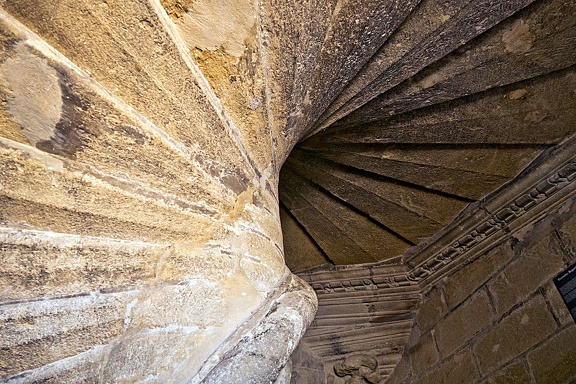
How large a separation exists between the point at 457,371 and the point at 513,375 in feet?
1.18

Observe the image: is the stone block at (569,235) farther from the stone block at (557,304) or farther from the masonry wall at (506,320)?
the stone block at (557,304)

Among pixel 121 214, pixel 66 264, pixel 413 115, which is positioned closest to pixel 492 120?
pixel 413 115

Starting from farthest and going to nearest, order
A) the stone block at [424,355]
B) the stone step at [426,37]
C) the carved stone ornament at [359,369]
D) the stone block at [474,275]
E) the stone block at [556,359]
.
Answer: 1. the carved stone ornament at [359,369]
2. the stone block at [424,355]
3. the stone block at [474,275]
4. the stone block at [556,359]
5. the stone step at [426,37]

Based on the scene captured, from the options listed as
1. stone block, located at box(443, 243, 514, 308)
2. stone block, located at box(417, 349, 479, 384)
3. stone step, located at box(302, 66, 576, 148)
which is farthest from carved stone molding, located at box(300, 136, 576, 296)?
stone block, located at box(417, 349, 479, 384)

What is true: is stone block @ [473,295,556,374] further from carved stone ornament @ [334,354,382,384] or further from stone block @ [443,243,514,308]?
carved stone ornament @ [334,354,382,384]

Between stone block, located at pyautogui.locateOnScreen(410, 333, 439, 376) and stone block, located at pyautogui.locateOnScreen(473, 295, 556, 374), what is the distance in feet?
1.11

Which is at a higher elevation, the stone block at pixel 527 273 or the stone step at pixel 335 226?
the stone step at pixel 335 226

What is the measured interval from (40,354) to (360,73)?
135cm

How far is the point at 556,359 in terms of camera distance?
1960 mm

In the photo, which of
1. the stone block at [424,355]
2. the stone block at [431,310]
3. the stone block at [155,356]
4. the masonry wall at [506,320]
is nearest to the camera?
the stone block at [155,356]

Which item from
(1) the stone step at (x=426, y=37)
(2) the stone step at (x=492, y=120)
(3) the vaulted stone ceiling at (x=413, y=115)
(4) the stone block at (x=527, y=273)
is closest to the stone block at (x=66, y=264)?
(3) the vaulted stone ceiling at (x=413, y=115)

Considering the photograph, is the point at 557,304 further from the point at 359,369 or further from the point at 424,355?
the point at 359,369

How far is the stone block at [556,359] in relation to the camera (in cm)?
190

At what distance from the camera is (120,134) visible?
935 mm
